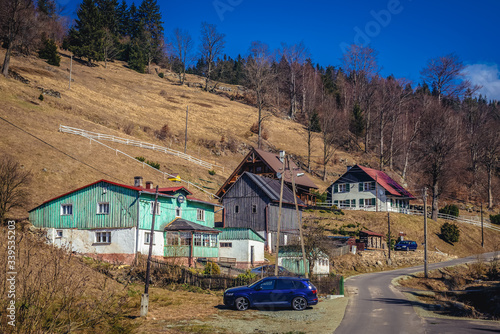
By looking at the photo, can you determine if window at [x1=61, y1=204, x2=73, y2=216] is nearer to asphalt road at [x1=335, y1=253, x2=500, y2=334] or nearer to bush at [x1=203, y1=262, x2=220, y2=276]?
bush at [x1=203, y1=262, x2=220, y2=276]

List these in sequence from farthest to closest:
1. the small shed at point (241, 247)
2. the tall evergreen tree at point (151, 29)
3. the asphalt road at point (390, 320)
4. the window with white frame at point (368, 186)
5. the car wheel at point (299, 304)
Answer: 1. the tall evergreen tree at point (151, 29)
2. the window with white frame at point (368, 186)
3. the small shed at point (241, 247)
4. the car wheel at point (299, 304)
5. the asphalt road at point (390, 320)

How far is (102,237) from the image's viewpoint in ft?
119

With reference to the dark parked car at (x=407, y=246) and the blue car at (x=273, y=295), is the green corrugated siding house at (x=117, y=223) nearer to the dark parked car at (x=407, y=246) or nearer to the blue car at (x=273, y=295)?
the blue car at (x=273, y=295)

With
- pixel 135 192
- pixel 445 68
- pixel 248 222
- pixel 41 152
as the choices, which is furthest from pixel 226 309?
pixel 445 68

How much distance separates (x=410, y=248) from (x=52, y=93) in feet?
191

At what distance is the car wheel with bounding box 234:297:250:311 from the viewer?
22.5 metres

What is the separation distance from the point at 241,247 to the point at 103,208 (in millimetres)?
13136

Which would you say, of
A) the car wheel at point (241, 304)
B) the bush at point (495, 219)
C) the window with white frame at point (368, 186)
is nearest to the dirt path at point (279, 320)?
the car wheel at point (241, 304)

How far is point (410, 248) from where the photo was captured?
2138 inches

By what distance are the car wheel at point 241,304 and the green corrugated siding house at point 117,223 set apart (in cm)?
1411

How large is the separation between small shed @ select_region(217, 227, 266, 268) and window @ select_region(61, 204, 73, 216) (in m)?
13.4

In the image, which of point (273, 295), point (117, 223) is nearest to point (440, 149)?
point (117, 223)

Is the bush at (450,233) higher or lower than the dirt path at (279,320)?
higher

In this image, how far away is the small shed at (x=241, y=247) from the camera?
41.8 metres
